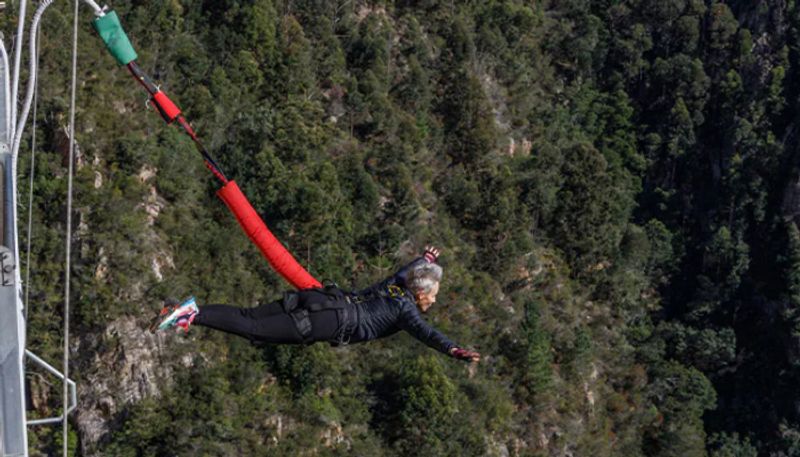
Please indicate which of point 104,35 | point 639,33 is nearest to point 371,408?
point 104,35

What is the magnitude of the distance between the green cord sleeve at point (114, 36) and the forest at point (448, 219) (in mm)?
11478

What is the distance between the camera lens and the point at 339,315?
9.34 meters

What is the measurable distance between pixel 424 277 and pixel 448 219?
3890cm

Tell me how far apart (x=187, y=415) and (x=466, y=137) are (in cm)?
2292

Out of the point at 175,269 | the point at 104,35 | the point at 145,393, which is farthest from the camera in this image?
the point at 175,269

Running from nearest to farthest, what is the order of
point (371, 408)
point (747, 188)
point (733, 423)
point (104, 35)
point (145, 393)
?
point (104, 35), point (145, 393), point (371, 408), point (733, 423), point (747, 188)

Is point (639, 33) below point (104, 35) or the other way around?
below

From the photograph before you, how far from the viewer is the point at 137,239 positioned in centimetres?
3541

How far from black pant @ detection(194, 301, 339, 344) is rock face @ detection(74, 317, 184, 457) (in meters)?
26.4

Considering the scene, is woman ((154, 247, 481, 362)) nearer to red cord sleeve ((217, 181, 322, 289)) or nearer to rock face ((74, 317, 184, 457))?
red cord sleeve ((217, 181, 322, 289))

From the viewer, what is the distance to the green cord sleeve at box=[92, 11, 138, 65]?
Result: 9.26 m

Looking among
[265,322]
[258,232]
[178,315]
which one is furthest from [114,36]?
[265,322]

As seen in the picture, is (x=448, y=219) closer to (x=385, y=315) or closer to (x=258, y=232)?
(x=258, y=232)

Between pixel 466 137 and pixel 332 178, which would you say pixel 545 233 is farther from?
pixel 332 178
